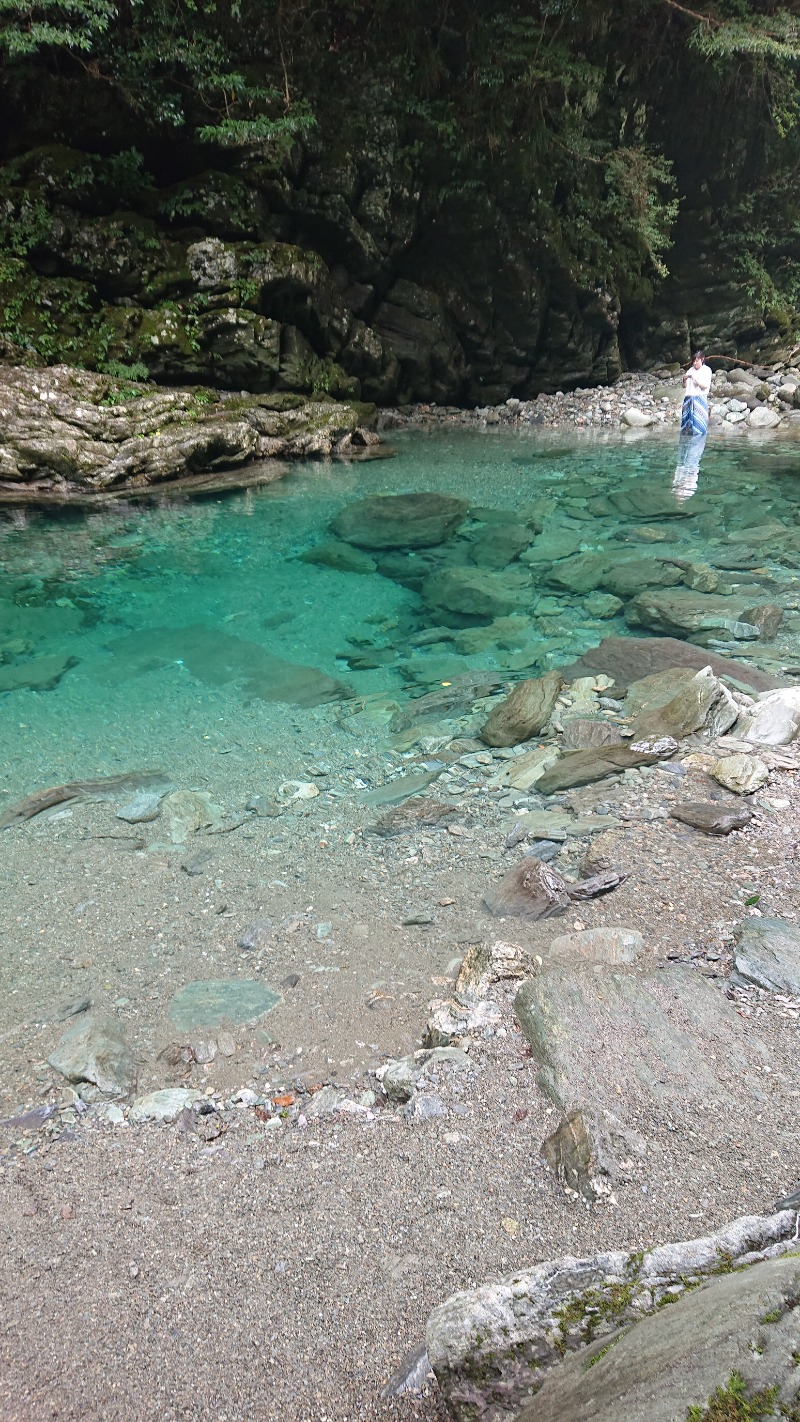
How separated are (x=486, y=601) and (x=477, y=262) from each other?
45.7ft

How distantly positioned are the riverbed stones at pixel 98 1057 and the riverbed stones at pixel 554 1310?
5.54 feet

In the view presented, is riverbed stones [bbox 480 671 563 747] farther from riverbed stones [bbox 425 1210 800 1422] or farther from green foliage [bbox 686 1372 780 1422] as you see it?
green foliage [bbox 686 1372 780 1422]

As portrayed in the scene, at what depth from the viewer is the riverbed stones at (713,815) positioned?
3.97 m

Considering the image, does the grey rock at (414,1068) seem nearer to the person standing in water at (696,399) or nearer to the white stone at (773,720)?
the white stone at (773,720)

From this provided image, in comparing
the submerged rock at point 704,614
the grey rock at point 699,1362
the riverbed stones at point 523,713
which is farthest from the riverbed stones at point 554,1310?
the submerged rock at point 704,614

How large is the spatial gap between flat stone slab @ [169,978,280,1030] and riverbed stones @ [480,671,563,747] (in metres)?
2.62

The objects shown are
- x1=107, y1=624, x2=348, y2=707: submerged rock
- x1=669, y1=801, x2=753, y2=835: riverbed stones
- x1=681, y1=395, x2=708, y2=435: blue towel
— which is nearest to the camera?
x1=669, y1=801, x2=753, y2=835: riverbed stones

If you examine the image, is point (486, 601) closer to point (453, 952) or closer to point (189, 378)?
point (453, 952)

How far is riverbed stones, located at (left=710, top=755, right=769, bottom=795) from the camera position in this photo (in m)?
4.29

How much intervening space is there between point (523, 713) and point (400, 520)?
18.2 ft

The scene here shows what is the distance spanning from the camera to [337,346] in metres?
16.9

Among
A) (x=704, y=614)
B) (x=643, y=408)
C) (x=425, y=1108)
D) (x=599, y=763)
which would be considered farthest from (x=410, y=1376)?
(x=643, y=408)

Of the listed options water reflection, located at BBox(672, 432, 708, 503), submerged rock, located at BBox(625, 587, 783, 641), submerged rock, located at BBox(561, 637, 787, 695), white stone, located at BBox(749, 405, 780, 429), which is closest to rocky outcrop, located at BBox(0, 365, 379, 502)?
water reflection, located at BBox(672, 432, 708, 503)

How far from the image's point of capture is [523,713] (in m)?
5.67
